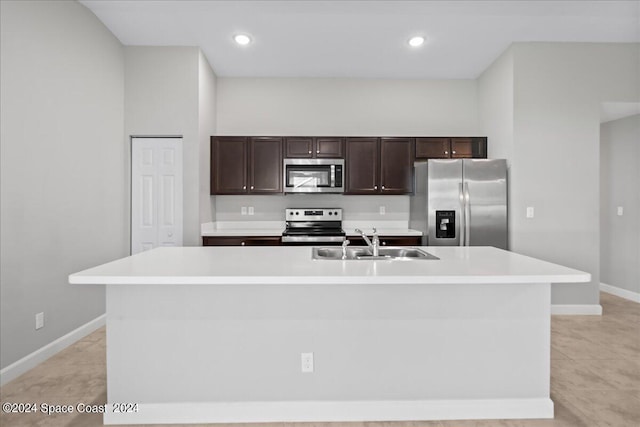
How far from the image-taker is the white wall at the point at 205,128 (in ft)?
14.0

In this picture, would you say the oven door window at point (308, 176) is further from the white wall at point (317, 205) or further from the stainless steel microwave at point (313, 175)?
the white wall at point (317, 205)

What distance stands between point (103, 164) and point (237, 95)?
2048 mm

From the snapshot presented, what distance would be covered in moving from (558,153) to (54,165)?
16.9 ft

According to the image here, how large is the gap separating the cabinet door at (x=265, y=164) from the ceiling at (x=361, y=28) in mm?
1021

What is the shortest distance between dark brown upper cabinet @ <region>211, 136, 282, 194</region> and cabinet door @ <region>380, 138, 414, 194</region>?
1.39 m

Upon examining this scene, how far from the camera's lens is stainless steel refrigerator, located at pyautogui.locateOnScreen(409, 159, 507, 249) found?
13.5 feet

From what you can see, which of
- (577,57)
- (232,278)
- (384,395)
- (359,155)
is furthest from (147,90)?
(577,57)

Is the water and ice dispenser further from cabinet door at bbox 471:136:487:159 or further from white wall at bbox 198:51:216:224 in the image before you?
white wall at bbox 198:51:216:224

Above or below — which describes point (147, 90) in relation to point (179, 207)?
above

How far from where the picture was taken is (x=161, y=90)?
419 centimetres

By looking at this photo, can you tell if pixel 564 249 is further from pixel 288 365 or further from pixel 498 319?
pixel 288 365

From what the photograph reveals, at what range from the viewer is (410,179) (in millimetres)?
4770

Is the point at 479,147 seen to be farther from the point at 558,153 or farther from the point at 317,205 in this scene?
the point at 317,205

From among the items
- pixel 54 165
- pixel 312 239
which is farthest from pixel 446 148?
pixel 54 165
